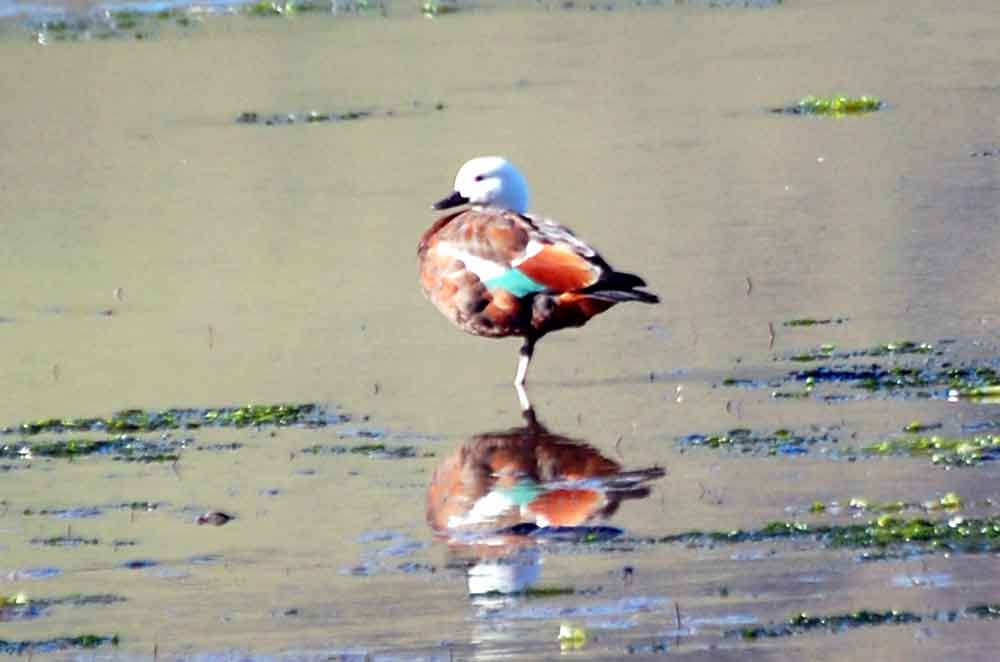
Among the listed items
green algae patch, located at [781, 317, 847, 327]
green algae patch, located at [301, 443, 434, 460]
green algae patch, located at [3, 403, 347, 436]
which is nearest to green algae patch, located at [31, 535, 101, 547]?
green algae patch, located at [301, 443, 434, 460]

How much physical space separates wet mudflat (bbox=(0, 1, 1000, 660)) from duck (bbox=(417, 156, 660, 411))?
270 millimetres

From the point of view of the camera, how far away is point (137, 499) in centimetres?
901

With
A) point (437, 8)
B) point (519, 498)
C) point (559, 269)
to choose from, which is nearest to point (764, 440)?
point (519, 498)

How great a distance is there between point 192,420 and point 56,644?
9.85ft

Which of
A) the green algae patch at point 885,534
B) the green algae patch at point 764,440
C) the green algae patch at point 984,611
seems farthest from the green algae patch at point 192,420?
the green algae patch at point 984,611

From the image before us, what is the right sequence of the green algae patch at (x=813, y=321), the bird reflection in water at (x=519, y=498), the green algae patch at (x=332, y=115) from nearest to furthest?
the bird reflection in water at (x=519, y=498) → the green algae patch at (x=813, y=321) → the green algae patch at (x=332, y=115)

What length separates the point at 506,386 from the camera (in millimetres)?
10750

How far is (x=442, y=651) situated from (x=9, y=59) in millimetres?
18561

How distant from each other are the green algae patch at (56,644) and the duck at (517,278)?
3218 millimetres

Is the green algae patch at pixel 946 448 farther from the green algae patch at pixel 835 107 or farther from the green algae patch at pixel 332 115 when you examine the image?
the green algae patch at pixel 332 115

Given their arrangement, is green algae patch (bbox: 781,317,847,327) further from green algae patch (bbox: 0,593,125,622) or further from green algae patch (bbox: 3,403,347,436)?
green algae patch (bbox: 0,593,125,622)

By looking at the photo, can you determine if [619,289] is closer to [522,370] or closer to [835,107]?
[522,370]

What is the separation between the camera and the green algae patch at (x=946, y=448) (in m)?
8.69

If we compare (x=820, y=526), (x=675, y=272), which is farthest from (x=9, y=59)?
(x=820, y=526)
